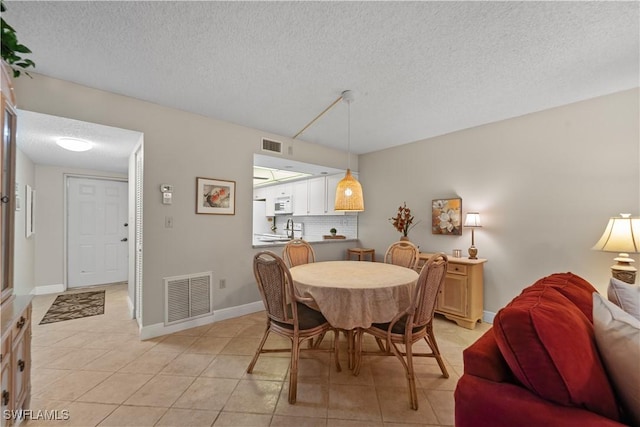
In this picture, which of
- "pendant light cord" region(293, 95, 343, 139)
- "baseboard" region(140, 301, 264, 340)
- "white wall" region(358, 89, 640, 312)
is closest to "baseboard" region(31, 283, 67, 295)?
"baseboard" region(140, 301, 264, 340)

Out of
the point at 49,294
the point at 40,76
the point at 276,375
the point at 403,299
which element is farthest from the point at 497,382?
the point at 49,294

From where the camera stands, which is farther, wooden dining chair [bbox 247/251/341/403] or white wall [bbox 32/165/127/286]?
white wall [bbox 32/165/127/286]

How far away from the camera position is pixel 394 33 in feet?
5.70

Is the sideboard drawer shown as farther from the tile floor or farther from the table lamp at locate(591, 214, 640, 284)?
the table lamp at locate(591, 214, 640, 284)

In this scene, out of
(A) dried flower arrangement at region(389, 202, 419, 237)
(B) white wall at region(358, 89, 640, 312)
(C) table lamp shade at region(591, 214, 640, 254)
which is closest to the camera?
(C) table lamp shade at region(591, 214, 640, 254)

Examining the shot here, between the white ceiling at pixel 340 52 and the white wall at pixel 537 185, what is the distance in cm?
31

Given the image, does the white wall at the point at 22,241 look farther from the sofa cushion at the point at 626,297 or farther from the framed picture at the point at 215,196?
the sofa cushion at the point at 626,297

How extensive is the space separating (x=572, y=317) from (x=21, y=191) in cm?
551

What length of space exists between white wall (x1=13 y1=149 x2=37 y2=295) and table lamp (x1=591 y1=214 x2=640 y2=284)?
6136mm

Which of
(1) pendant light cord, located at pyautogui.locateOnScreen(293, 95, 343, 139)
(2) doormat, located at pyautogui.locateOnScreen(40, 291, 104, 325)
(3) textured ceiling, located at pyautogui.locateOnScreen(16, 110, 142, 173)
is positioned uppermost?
(1) pendant light cord, located at pyautogui.locateOnScreen(293, 95, 343, 139)

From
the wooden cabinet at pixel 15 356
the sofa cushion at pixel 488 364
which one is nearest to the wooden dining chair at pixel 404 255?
the sofa cushion at pixel 488 364

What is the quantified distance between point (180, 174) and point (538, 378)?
3.27m

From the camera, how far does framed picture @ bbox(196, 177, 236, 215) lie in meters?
3.13

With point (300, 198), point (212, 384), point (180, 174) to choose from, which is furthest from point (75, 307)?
point (300, 198)
